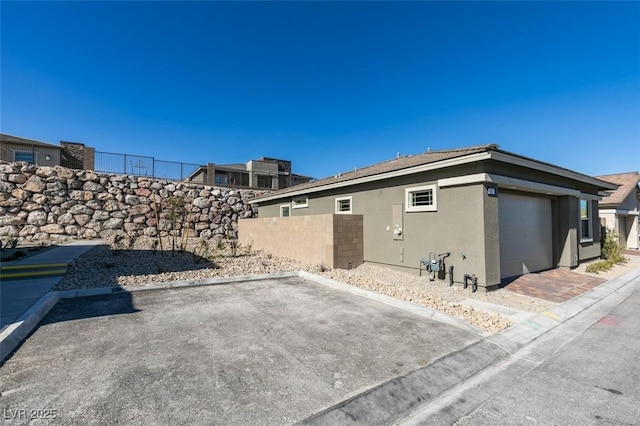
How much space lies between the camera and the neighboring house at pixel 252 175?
2620 centimetres

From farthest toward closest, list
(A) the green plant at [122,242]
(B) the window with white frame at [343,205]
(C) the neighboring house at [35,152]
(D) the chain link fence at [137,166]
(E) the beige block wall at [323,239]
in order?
(C) the neighboring house at [35,152]
(D) the chain link fence at [137,166]
(A) the green plant at [122,242]
(B) the window with white frame at [343,205]
(E) the beige block wall at [323,239]

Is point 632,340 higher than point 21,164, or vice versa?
point 21,164

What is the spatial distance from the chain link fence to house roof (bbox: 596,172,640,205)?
2627cm

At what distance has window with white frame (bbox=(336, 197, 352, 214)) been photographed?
11352mm

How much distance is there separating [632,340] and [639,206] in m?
25.6

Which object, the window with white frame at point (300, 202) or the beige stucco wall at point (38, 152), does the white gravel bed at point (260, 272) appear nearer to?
the window with white frame at point (300, 202)

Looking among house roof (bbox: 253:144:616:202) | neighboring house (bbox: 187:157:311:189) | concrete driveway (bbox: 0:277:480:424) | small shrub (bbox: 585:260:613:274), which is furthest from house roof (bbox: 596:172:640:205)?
neighboring house (bbox: 187:157:311:189)

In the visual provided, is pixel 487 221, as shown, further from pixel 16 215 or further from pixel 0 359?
pixel 16 215

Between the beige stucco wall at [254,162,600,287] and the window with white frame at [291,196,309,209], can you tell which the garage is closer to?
the beige stucco wall at [254,162,600,287]

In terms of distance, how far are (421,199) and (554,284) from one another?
4253 mm

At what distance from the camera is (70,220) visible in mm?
13617

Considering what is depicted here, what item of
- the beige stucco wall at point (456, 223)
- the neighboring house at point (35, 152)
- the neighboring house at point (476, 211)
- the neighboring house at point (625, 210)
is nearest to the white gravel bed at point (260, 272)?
the beige stucco wall at point (456, 223)

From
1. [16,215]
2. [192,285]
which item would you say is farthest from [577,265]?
[16,215]

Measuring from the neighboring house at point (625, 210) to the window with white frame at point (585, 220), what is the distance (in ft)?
25.6
